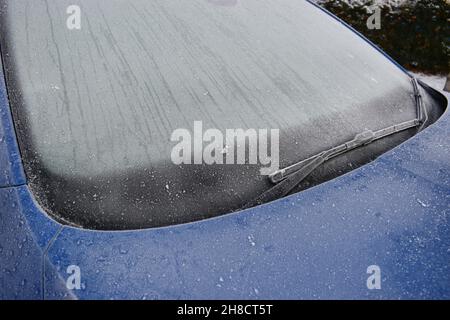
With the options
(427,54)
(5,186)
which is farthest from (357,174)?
(427,54)

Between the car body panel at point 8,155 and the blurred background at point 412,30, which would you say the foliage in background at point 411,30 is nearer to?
the blurred background at point 412,30

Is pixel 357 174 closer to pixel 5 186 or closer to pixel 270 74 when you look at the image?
pixel 270 74

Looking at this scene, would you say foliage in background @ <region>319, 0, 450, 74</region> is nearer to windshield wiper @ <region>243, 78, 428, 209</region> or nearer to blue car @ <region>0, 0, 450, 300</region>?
blue car @ <region>0, 0, 450, 300</region>

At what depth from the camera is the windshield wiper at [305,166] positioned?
4.43ft

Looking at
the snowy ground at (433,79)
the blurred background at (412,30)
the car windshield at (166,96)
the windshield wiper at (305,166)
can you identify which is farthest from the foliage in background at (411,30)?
the windshield wiper at (305,166)

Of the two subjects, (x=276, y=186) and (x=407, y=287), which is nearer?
(x=407, y=287)

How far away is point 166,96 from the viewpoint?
1.45 metres

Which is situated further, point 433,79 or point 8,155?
point 433,79

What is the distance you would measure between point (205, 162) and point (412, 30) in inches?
214

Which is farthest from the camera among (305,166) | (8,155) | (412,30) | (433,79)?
(412,30)

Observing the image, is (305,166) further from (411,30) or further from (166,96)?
(411,30)

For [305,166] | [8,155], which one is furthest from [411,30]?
[8,155]
